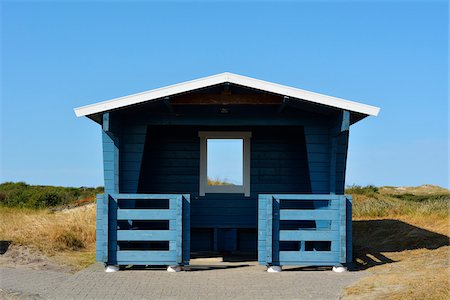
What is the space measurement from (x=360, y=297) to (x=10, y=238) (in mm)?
8158

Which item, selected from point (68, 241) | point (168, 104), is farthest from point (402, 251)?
point (68, 241)

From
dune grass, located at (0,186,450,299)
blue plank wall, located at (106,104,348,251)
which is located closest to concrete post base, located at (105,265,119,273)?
dune grass, located at (0,186,450,299)

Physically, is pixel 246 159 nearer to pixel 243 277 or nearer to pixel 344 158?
pixel 344 158

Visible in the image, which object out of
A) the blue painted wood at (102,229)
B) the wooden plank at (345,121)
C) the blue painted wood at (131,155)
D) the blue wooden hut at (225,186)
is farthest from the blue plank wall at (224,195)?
the wooden plank at (345,121)

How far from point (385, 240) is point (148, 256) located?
5.98 m

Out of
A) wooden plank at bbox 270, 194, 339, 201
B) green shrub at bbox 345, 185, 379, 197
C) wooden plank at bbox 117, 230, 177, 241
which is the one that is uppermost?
wooden plank at bbox 270, 194, 339, 201

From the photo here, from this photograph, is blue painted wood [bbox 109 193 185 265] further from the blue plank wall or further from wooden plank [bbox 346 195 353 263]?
wooden plank [bbox 346 195 353 263]

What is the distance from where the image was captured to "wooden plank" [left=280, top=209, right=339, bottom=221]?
30.3 feet

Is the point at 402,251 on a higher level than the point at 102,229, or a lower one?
lower

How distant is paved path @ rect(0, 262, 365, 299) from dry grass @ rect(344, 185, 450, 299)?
508 millimetres

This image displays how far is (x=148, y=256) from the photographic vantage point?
933 cm

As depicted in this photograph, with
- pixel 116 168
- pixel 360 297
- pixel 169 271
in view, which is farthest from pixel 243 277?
pixel 116 168

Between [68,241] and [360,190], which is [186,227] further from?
[360,190]

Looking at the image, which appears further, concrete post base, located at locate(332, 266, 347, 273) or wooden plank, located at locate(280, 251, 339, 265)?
concrete post base, located at locate(332, 266, 347, 273)
